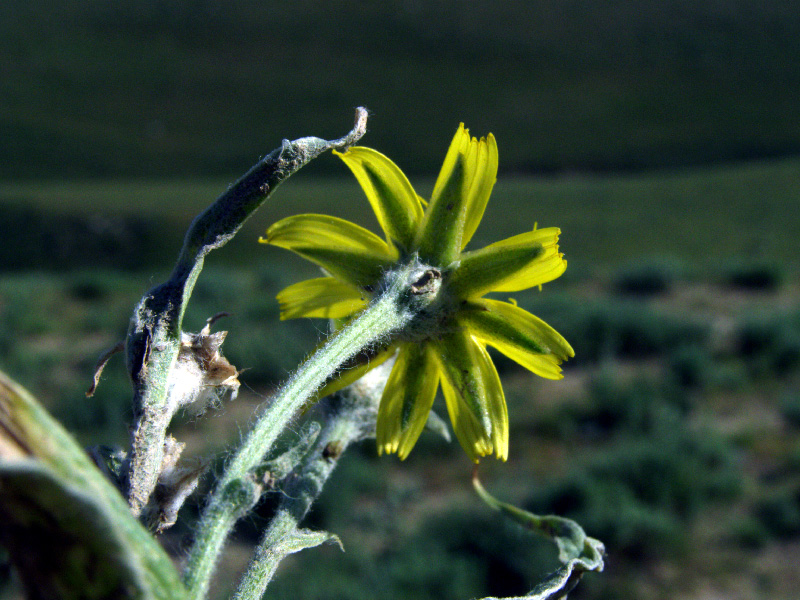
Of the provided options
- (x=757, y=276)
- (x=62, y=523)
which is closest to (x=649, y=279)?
(x=757, y=276)

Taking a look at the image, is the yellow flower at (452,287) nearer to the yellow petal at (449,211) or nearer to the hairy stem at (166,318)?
the yellow petal at (449,211)

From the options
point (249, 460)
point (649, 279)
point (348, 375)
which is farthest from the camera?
point (649, 279)

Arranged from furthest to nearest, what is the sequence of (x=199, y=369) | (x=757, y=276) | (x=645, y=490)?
(x=757, y=276)
(x=645, y=490)
(x=199, y=369)

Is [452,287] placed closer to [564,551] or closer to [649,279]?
[564,551]

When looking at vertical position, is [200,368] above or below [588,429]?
below

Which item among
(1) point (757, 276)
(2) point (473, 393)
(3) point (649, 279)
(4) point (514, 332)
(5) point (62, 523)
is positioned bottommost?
(5) point (62, 523)

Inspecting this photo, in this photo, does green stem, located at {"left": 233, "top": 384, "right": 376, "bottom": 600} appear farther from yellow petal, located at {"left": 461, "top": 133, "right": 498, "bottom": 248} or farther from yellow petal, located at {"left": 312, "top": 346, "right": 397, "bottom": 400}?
yellow petal, located at {"left": 461, "top": 133, "right": 498, "bottom": 248}

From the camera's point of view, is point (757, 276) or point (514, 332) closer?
point (514, 332)
